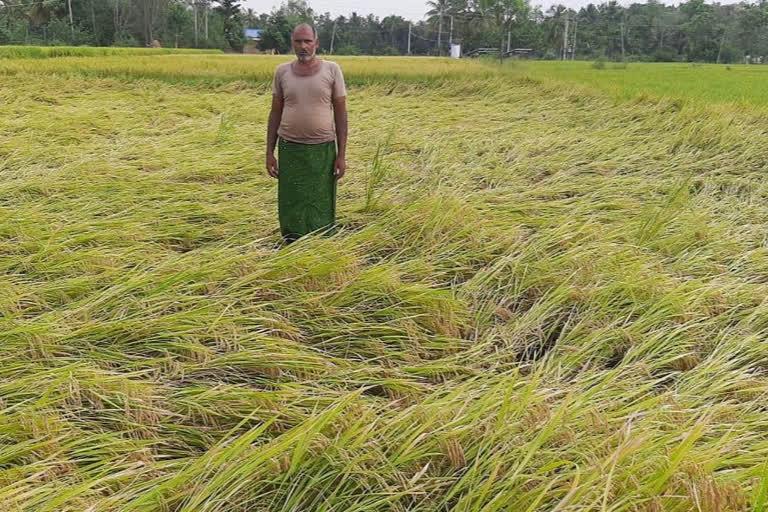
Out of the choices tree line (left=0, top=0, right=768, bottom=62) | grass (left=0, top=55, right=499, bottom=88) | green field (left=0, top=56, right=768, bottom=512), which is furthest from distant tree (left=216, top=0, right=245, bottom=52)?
green field (left=0, top=56, right=768, bottom=512)

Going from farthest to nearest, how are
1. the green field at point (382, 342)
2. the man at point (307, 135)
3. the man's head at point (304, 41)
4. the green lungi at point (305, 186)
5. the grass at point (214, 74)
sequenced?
the grass at point (214, 74) < the green lungi at point (305, 186) < the man at point (307, 135) < the man's head at point (304, 41) < the green field at point (382, 342)

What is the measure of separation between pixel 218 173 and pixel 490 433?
3.07 meters

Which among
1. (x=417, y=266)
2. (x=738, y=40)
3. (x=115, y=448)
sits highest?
(x=738, y=40)

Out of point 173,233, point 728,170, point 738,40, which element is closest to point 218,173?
point 173,233

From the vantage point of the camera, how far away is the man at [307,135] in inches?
91.3

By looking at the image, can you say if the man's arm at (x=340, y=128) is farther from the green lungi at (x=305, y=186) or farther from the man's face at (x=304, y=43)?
the man's face at (x=304, y=43)

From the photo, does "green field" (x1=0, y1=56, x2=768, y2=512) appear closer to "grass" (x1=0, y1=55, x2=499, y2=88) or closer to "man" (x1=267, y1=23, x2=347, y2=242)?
"man" (x1=267, y1=23, x2=347, y2=242)

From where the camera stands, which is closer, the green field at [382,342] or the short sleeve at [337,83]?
the green field at [382,342]

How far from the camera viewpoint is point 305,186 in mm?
2465

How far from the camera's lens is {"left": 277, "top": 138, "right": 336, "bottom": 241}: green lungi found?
243 cm

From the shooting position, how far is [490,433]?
4.09ft

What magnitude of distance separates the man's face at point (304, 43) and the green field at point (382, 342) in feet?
2.54

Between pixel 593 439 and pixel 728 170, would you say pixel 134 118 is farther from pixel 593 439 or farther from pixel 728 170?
pixel 593 439

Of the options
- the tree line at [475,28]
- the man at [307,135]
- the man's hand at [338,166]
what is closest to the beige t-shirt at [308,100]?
the man at [307,135]
